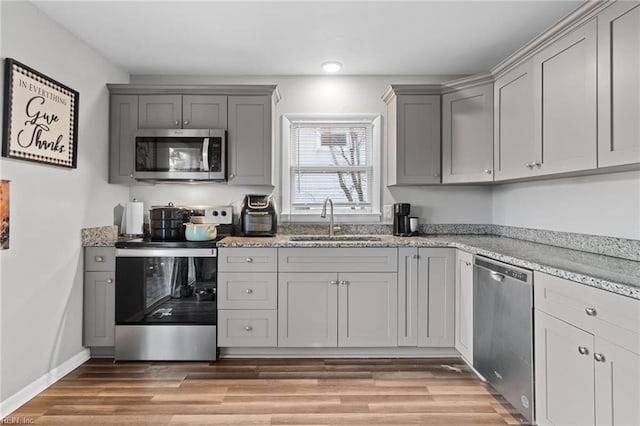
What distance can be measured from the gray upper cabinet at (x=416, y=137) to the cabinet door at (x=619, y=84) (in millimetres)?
1365

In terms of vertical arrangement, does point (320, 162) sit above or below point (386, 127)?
below

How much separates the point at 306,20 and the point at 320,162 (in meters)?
1.34

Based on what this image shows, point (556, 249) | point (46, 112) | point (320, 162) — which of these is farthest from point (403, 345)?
point (46, 112)

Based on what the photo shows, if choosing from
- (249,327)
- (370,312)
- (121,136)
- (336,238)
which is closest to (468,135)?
(336,238)

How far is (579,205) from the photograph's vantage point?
242 cm

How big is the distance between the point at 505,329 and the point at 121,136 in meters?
3.20

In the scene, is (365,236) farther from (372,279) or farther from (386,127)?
(386,127)

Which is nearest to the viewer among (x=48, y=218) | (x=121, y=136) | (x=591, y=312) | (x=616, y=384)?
(x=616, y=384)

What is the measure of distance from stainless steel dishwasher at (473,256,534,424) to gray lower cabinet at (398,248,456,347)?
1.12 ft

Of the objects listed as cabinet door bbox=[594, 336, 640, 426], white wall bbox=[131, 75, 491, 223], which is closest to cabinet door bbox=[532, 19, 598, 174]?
cabinet door bbox=[594, 336, 640, 426]

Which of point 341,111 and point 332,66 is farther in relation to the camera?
point 341,111

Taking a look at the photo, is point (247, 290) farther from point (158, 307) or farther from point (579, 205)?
point (579, 205)

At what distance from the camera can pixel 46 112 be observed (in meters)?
2.31

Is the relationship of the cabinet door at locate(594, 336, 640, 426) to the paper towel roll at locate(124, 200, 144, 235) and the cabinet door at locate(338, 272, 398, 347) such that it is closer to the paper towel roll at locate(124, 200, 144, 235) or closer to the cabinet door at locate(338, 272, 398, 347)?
the cabinet door at locate(338, 272, 398, 347)
